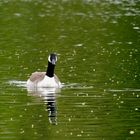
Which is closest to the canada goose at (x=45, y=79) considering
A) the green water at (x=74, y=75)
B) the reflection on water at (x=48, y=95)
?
the reflection on water at (x=48, y=95)

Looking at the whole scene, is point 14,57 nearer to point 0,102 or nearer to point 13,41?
point 13,41

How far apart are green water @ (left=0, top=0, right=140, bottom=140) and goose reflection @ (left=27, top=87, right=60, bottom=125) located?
25 mm

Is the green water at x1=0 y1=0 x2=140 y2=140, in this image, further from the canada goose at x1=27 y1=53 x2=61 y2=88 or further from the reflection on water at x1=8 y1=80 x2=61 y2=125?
the canada goose at x1=27 y1=53 x2=61 y2=88

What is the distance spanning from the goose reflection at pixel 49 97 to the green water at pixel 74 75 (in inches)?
1.0

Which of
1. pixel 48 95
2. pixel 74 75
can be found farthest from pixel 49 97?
pixel 74 75

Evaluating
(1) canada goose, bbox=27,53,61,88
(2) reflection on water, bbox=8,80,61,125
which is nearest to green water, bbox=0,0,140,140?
(2) reflection on water, bbox=8,80,61,125

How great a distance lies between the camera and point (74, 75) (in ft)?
96.5

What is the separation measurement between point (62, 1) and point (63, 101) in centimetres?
4819

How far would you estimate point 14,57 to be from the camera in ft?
113

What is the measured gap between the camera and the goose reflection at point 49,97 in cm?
2217

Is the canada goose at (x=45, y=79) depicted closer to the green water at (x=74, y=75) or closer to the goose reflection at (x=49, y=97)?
the goose reflection at (x=49, y=97)

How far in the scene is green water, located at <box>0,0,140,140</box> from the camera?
2072cm

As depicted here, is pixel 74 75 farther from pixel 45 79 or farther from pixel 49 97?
pixel 49 97

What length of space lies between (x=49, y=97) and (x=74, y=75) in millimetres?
3959
